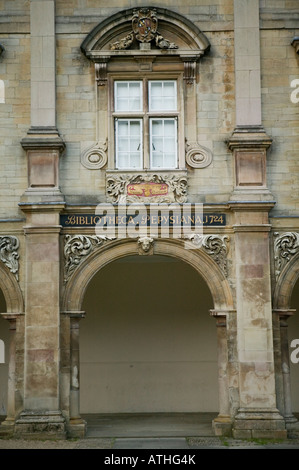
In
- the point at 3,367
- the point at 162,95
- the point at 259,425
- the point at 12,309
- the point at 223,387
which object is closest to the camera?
the point at 259,425

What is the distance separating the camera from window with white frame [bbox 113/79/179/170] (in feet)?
51.4

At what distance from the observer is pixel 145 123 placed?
1568 cm

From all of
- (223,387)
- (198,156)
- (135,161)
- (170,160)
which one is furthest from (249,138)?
(223,387)

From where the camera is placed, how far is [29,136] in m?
15.4

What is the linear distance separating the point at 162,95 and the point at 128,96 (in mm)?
712

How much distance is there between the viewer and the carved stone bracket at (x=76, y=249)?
49.9 feet

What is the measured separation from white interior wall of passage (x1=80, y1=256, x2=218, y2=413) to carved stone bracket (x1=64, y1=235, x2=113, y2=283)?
394 centimetres

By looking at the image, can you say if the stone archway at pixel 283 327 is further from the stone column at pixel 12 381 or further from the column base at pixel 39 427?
the stone column at pixel 12 381

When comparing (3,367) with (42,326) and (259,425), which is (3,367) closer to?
(42,326)

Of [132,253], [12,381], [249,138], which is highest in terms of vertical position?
[249,138]

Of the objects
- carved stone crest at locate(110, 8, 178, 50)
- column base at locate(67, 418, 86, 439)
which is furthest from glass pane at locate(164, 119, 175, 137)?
column base at locate(67, 418, 86, 439)

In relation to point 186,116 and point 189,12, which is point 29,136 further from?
point 189,12

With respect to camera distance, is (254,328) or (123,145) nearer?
(254,328)

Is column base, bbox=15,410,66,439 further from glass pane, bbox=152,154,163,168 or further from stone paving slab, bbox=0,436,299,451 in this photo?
glass pane, bbox=152,154,163,168
